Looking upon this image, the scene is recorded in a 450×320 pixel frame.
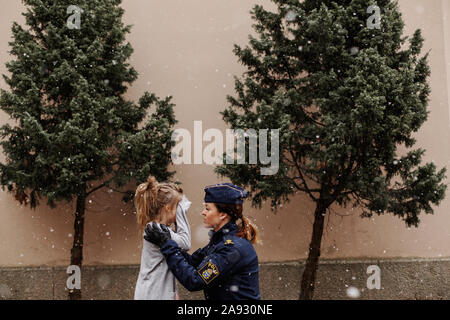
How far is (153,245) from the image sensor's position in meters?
2.87

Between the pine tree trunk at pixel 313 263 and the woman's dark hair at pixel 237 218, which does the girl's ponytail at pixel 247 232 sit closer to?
the woman's dark hair at pixel 237 218

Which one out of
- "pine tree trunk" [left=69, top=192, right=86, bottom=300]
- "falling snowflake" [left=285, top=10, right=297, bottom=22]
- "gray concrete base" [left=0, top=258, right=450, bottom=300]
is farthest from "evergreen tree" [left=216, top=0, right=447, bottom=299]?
"pine tree trunk" [left=69, top=192, right=86, bottom=300]

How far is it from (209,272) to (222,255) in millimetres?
131

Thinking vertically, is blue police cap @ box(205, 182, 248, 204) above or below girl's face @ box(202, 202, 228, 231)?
above

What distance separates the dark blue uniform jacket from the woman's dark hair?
90 mm

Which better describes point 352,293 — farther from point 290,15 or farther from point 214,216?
point 214,216

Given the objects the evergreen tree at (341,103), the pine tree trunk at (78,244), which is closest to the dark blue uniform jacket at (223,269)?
the evergreen tree at (341,103)

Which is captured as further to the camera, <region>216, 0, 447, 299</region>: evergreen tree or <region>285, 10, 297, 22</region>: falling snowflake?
<region>285, 10, 297, 22</region>: falling snowflake

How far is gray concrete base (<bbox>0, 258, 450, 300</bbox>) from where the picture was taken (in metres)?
7.87

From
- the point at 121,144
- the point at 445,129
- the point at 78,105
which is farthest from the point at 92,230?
the point at 445,129

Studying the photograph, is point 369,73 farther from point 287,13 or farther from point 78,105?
point 78,105

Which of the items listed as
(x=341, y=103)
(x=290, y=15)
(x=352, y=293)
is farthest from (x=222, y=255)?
(x=352, y=293)

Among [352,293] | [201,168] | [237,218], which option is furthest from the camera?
[201,168]

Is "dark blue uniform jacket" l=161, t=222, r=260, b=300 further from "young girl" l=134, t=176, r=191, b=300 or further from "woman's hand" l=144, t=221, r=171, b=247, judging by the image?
"young girl" l=134, t=176, r=191, b=300
